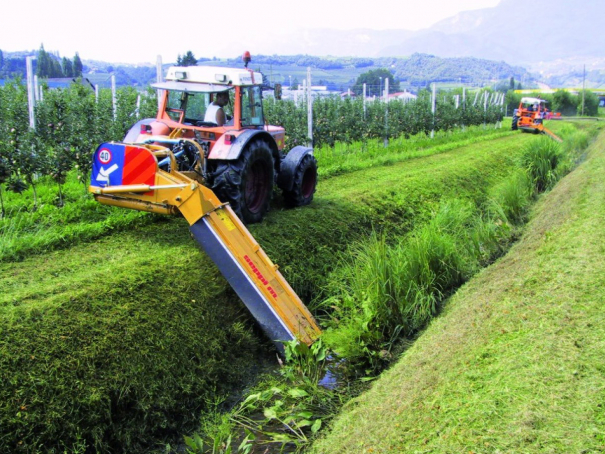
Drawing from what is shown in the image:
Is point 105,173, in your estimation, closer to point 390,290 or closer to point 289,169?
point 289,169

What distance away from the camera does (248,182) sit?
820 centimetres

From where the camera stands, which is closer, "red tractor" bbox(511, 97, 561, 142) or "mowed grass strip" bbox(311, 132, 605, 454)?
"mowed grass strip" bbox(311, 132, 605, 454)

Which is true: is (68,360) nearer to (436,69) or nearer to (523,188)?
(523,188)

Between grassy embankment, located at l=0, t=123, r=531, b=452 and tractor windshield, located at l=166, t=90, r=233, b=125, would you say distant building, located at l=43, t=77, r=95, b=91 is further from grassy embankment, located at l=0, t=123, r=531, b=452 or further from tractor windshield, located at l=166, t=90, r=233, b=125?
grassy embankment, located at l=0, t=123, r=531, b=452

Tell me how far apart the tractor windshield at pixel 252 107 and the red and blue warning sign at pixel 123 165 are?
2.19m

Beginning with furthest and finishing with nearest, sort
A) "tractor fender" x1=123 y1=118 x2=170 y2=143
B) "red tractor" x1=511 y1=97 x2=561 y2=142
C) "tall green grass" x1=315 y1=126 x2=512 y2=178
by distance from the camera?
"red tractor" x1=511 y1=97 x2=561 y2=142
"tall green grass" x1=315 y1=126 x2=512 y2=178
"tractor fender" x1=123 y1=118 x2=170 y2=143

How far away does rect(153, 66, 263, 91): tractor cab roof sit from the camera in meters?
8.09

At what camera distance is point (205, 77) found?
26.7 ft

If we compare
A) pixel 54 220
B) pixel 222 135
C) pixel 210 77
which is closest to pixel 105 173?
pixel 54 220

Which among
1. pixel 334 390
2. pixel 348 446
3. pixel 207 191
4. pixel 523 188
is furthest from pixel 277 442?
pixel 523 188

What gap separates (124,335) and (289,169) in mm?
4372

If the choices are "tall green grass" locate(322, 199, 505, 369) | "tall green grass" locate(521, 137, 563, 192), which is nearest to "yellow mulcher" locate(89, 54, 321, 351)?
"tall green grass" locate(322, 199, 505, 369)

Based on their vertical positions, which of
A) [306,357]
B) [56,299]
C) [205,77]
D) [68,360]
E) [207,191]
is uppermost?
[205,77]

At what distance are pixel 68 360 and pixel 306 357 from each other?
7.48 ft
